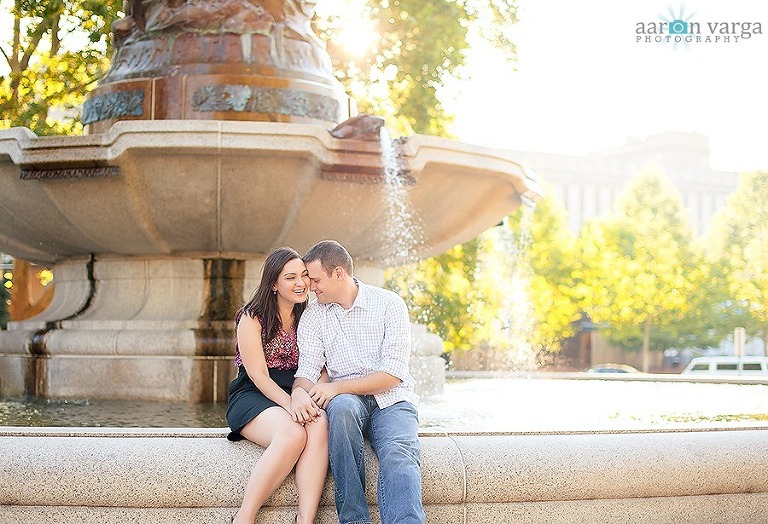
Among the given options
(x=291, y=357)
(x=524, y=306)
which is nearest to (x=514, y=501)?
(x=291, y=357)

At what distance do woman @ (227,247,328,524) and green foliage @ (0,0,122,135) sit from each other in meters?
14.4

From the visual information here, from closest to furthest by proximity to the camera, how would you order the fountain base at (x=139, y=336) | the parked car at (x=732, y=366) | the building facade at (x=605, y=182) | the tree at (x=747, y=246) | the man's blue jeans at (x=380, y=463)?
the man's blue jeans at (x=380, y=463), the fountain base at (x=139, y=336), the parked car at (x=732, y=366), the tree at (x=747, y=246), the building facade at (x=605, y=182)

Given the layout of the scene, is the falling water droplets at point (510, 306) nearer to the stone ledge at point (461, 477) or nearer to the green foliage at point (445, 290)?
the green foliage at point (445, 290)

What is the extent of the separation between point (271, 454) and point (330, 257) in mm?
945

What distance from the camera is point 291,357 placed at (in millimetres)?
4539

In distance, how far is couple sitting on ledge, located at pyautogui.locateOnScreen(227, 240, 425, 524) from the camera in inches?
152

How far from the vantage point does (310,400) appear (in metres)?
4.12

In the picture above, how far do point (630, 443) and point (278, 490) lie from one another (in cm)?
145

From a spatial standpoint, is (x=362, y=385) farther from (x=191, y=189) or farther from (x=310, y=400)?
(x=191, y=189)

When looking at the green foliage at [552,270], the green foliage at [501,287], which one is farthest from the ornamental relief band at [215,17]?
the green foliage at [552,270]

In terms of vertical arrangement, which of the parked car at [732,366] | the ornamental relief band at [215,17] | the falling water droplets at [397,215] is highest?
the ornamental relief band at [215,17]

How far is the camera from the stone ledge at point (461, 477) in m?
3.86

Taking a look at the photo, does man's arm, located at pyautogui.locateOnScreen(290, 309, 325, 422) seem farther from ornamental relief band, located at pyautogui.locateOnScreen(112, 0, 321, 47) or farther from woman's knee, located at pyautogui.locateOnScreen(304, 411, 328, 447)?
ornamental relief band, located at pyautogui.locateOnScreen(112, 0, 321, 47)

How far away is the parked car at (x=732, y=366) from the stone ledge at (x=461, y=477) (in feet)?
78.5
